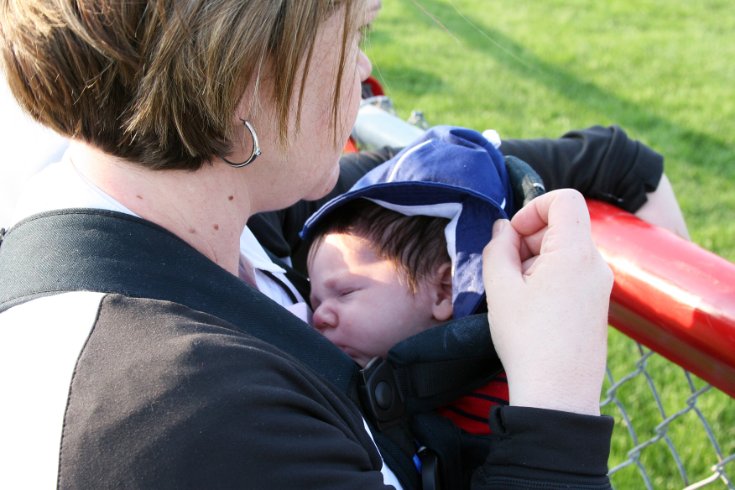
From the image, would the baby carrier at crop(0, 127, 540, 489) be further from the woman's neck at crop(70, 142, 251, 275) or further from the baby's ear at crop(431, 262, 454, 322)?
the baby's ear at crop(431, 262, 454, 322)

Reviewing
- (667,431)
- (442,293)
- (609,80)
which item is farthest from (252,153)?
(609,80)

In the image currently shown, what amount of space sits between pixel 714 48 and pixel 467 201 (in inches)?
229

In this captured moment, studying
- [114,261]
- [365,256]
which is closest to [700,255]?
[365,256]

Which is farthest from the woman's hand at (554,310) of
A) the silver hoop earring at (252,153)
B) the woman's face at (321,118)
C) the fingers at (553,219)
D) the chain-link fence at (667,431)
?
the chain-link fence at (667,431)

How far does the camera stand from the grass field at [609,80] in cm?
444

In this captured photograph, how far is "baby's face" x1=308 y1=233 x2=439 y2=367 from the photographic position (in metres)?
1.75

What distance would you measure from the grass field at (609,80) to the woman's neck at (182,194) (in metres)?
2.20

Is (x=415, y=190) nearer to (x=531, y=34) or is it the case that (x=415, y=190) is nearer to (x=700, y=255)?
(x=700, y=255)

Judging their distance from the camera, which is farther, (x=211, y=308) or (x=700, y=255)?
(x=700, y=255)

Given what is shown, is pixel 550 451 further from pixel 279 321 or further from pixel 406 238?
pixel 406 238

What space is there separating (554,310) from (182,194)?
2.16ft

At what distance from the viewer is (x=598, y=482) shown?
125 cm

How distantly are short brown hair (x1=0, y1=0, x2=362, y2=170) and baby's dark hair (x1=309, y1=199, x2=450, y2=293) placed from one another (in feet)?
1.98

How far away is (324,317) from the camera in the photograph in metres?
1.74
